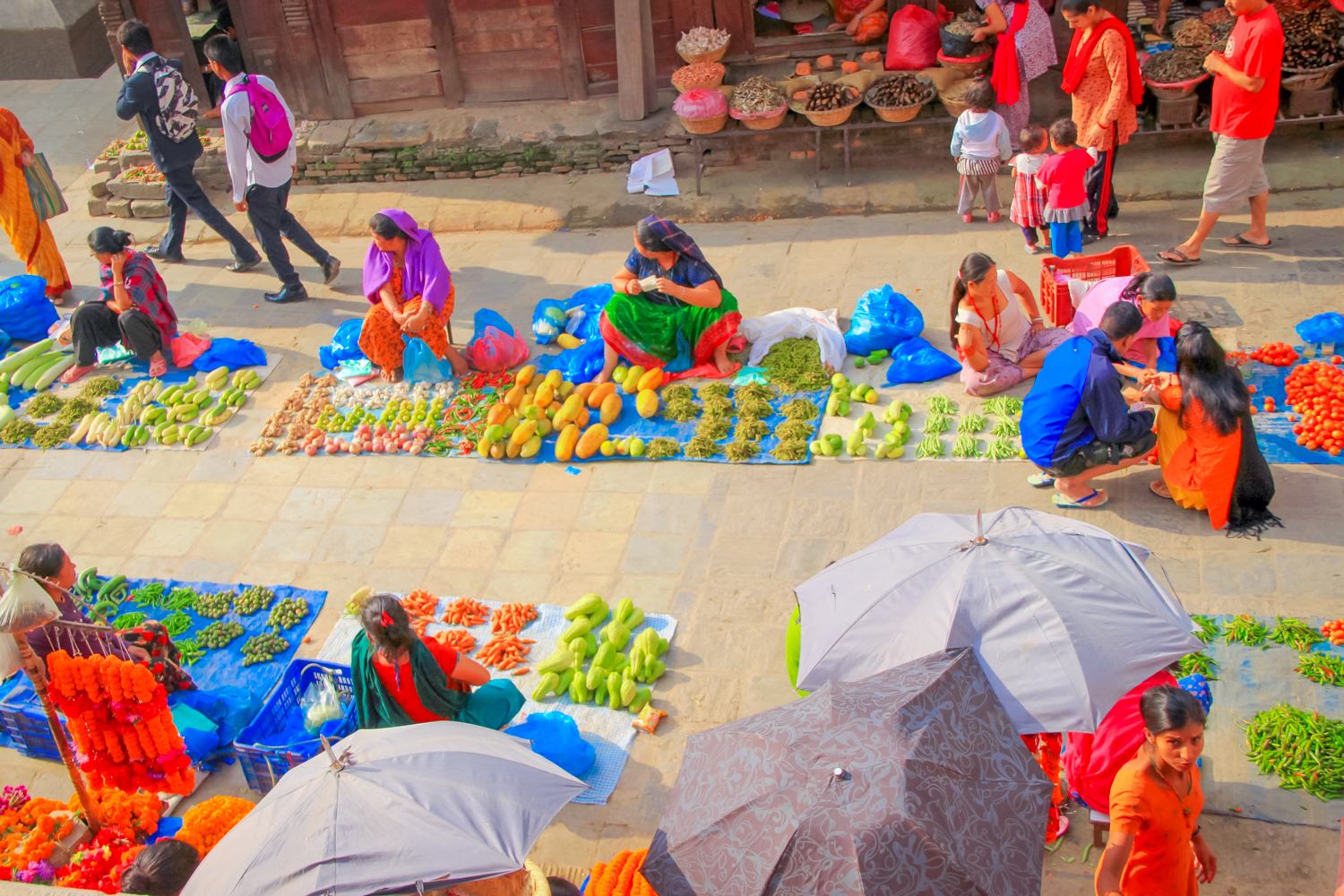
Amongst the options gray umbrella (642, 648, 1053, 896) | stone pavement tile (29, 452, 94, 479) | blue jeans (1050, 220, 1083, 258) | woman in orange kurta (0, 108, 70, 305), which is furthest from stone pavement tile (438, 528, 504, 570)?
woman in orange kurta (0, 108, 70, 305)

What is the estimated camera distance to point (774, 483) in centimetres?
654

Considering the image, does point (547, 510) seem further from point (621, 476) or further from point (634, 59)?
point (634, 59)

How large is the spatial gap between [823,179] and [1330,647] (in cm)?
649

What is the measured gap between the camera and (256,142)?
8.73m

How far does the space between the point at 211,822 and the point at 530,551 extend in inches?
96.4

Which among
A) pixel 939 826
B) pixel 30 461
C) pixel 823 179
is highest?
pixel 939 826

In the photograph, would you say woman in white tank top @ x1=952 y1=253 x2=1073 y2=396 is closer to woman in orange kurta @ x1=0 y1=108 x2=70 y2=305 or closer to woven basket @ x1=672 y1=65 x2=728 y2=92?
woven basket @ x1=672 y1=65 x2=728 y2=92

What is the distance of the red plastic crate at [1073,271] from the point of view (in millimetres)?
7055

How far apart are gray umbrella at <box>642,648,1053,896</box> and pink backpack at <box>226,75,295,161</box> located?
23.4ft

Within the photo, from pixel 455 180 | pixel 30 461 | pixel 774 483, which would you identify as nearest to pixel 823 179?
pixel 455 180

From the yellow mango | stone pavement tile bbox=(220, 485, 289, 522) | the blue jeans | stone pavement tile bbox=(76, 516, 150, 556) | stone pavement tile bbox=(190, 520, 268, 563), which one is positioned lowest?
stone pavement tile bbox=(76, 516, 150, 556)

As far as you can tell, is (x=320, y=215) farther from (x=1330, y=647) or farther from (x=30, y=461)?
(x=1330, y=647)

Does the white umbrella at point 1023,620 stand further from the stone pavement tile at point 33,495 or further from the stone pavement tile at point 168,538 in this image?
the stone pavement tile at point 33,495

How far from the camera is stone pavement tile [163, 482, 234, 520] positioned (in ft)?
23.3
